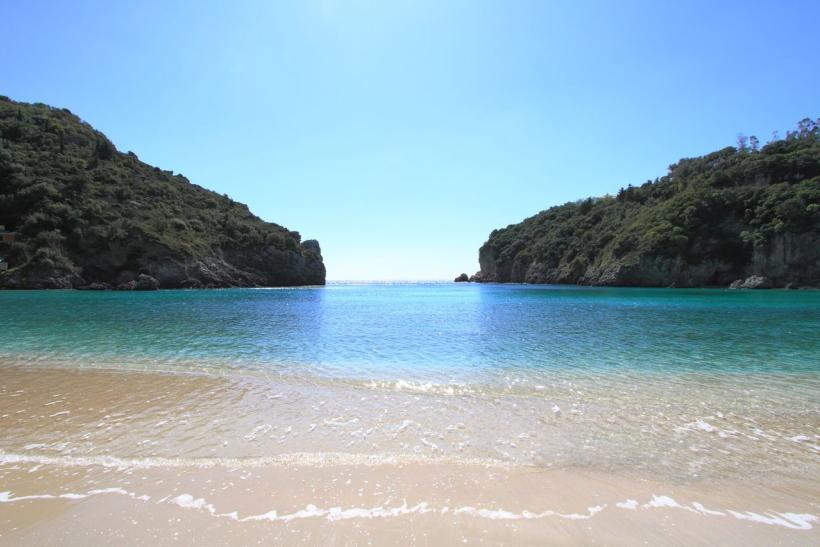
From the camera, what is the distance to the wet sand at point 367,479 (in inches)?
160

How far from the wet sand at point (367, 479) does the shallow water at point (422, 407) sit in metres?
0.05

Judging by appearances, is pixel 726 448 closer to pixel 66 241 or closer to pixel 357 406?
pixel 357 406

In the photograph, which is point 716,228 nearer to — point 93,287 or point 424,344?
point 424,344

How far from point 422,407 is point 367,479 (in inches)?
133

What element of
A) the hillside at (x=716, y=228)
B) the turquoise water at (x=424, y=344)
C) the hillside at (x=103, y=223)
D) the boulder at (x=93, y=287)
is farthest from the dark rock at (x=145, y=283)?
the hillside at (x=716, y=228)

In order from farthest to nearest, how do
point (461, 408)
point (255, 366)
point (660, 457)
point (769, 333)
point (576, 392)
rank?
point (769, 333) < point (255, 366) < point (576, 392) < point (461, 408) < point (660, 457)

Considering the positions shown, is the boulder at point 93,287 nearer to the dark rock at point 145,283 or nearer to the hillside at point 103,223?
the hillside at point 103,223

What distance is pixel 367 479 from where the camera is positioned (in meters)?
5.25

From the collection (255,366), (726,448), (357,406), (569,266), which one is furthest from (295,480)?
(569,266)

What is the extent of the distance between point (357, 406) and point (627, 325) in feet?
68.0

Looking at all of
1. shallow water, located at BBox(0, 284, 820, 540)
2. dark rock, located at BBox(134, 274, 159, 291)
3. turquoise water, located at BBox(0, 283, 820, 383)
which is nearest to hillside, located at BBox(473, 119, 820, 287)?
turquoise water, located at BBox(0, 283, 820, 383)

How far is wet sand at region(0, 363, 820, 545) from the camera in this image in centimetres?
406

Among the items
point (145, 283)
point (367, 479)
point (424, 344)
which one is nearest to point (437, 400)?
point (367, 479)

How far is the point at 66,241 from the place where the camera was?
68.5m
